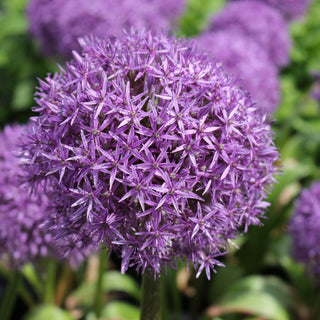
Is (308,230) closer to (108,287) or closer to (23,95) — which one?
(108,287)

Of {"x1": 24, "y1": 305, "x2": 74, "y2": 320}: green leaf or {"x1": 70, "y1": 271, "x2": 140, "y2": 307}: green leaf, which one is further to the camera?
{"x1": 70, "y1": 271, "x2": 140, "y2": 307}: green leaf

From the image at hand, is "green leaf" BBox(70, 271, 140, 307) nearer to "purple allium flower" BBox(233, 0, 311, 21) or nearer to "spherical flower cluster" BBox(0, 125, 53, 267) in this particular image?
"spherical flower cluster" BBox(0, 125, 53, 267)

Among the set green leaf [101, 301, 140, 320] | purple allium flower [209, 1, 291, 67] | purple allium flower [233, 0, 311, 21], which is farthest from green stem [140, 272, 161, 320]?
purple allium flower [233, 0, 311, 21]

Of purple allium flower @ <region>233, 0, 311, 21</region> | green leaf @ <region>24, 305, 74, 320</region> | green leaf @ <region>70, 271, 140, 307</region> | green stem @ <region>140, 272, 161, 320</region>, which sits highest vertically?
purple allium flower @ <region>233, 0, 311, 21</region>

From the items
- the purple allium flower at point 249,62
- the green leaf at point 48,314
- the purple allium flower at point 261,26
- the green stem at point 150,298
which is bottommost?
the green stem at point 150,298

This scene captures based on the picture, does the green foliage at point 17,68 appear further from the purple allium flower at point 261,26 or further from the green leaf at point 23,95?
the purple allium flower at point 261,26

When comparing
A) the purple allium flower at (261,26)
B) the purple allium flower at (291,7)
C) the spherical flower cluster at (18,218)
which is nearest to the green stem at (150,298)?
the spherical flower cluster at (18,218)

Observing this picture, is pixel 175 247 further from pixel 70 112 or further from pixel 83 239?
pixel 70 112
